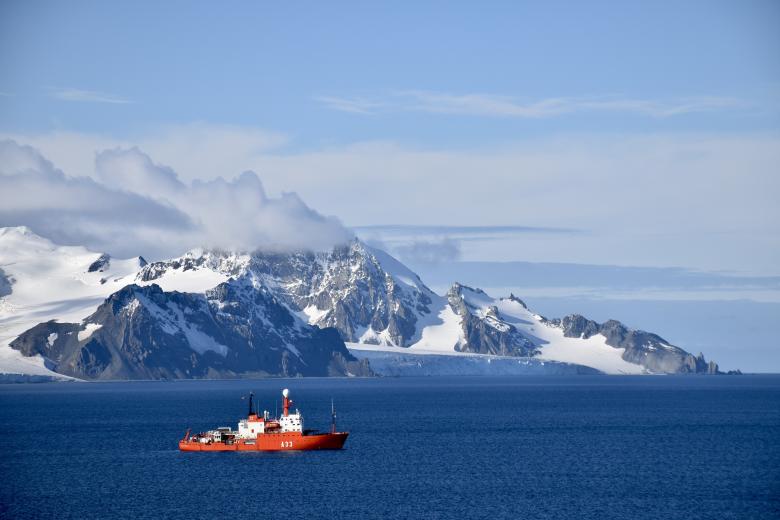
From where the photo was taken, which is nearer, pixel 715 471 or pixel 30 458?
pixel 715 471

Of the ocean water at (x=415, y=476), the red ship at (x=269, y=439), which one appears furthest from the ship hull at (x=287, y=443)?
the ocean water at (x=415, y=476)

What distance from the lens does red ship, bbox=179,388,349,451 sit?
147m

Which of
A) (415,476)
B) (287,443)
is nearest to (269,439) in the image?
(287,443)

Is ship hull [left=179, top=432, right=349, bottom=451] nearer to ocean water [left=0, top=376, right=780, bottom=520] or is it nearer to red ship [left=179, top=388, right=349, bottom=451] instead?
red ship [left=179, top=388, right=349, bottom=451]

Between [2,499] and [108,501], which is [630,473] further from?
[2,499]

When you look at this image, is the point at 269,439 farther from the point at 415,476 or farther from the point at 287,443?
the point at 415,476

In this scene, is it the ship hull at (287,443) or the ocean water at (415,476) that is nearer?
the ocean water at (415,476)

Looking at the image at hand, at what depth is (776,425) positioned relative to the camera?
7421 inches

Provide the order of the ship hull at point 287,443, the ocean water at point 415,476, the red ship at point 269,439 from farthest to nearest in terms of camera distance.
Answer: the red ship at point 269,439 → the ship hull at point 287,443 → the ocean water at point 415,476

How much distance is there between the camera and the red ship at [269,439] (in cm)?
14675

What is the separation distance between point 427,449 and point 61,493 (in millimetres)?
49611

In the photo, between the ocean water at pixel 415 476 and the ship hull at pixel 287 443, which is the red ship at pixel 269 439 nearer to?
the ship hull at pixel 287 443

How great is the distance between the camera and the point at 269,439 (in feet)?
483

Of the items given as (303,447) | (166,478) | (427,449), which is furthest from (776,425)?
(166,478)
